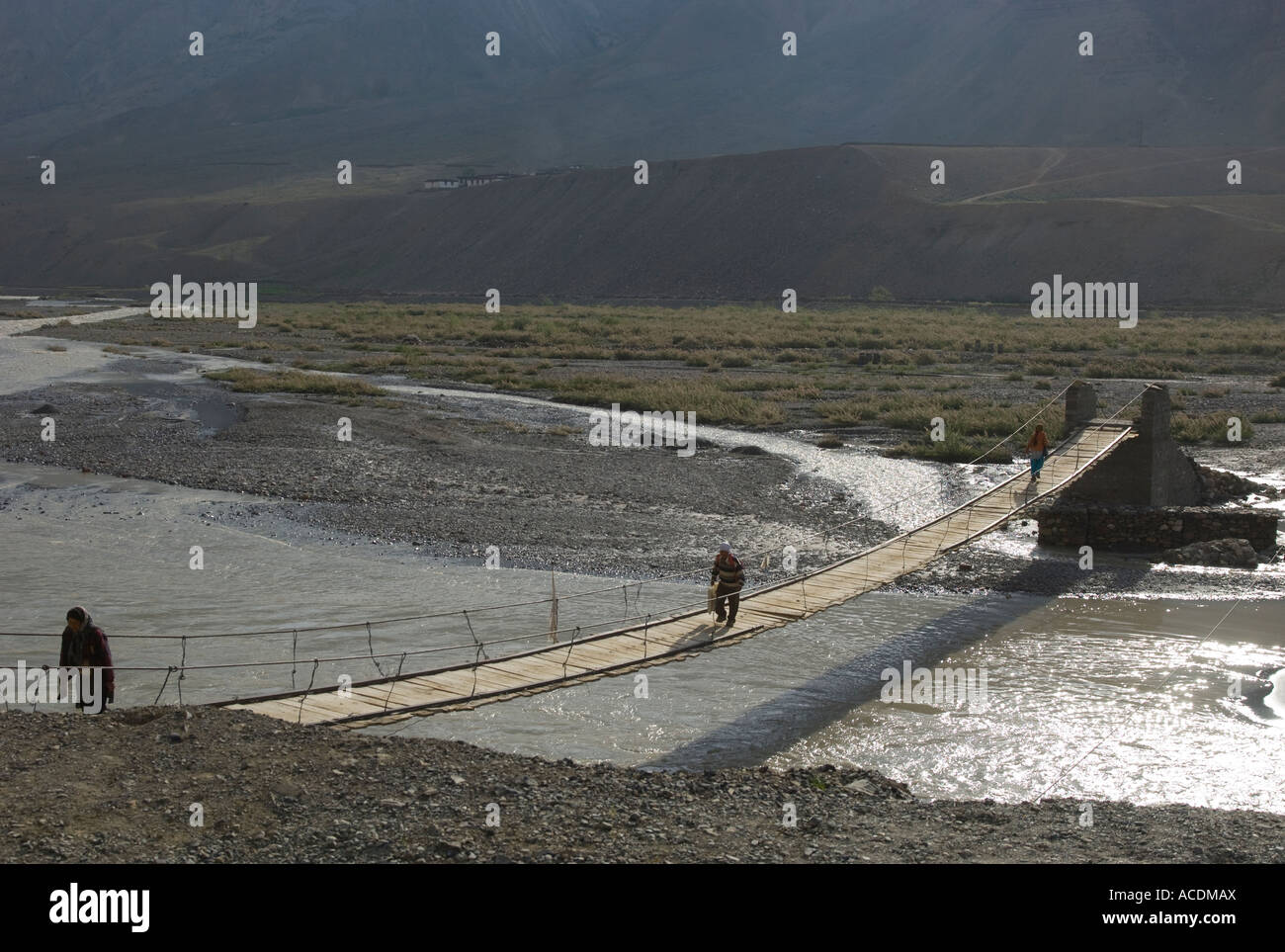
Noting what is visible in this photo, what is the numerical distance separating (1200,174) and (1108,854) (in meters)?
92.9

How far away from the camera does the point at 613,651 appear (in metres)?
11.2

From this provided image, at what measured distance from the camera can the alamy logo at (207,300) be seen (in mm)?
71938

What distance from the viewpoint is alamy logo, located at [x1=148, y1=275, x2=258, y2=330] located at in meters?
71.9

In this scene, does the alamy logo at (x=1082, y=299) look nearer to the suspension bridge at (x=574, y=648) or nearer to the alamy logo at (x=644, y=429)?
the alamy logo at (x=644, y=429)

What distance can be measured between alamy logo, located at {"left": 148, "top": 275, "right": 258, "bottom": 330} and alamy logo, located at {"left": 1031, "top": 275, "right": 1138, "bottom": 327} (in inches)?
1598

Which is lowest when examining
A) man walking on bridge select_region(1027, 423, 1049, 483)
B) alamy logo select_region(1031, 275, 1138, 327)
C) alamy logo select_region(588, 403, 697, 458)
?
man walking on bridge select_region(1027, 423, 1049, 483)

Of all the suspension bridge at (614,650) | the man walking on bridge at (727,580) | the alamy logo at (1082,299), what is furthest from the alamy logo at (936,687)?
the alamy logo at (1082,299)

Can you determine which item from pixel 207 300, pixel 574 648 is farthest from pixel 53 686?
pixel 207 300

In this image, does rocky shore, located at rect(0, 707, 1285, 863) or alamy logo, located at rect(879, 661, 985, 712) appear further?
alamy logo, located at rect(879, 661, 985, 712)

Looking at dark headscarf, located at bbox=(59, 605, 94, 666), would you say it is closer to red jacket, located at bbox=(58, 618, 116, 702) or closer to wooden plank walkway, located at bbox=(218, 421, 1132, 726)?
red jacket, located at bbox=(58, 618, 116, 702)

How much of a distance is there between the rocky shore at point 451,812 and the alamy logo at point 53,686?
Result: 0.60m

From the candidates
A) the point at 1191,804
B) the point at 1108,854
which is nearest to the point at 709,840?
the point at 1108,854

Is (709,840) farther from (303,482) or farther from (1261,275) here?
(1261,275)
